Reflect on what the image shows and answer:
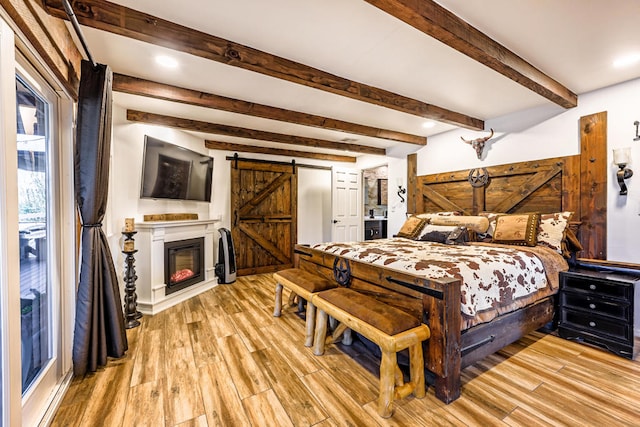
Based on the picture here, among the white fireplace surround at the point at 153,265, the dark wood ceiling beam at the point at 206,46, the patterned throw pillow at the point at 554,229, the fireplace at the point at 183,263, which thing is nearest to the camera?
the dark wood ceiling beam at the point at 206,46

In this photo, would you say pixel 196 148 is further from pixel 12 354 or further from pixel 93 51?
pixel 12 354

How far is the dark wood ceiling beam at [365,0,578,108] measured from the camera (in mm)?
1471

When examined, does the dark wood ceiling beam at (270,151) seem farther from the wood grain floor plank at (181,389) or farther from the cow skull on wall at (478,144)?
the wood grain floor plank at (181,389)

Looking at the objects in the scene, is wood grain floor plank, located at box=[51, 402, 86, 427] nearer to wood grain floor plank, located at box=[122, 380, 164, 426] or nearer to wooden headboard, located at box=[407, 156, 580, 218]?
wood grain floor plank, located at box=[122, 380, 164, 426]

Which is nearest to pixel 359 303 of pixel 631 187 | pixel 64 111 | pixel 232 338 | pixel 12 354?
pixel 232 338

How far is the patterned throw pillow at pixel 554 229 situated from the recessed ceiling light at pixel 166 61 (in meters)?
3.91

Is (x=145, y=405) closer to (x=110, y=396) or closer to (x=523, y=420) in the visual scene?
(x=110, y=396)

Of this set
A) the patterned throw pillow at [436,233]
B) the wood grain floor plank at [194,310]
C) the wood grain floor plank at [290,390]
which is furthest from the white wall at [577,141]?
the wood grain floor plank at [194,310]

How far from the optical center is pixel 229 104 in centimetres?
297

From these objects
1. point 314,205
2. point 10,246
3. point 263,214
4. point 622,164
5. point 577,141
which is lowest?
point 10,246

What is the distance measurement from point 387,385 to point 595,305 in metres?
2.16

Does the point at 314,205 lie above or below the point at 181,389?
above

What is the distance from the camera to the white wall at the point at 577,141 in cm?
264

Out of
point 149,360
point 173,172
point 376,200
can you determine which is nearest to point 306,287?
point 149,360
